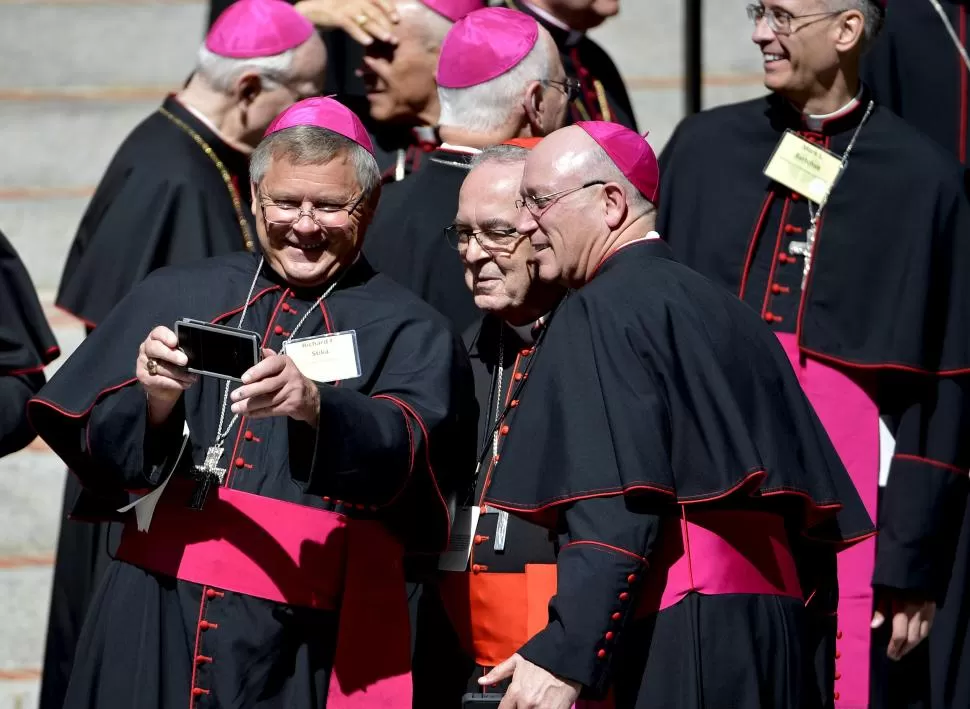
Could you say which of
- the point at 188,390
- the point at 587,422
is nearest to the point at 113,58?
the point at 188,390

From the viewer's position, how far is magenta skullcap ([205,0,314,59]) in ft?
19.1

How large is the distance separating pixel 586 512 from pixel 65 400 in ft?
3.96

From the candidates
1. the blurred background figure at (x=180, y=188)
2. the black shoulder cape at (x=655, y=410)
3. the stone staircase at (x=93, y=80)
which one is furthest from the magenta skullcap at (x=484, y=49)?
the stone staircase at (x=93, y=80)

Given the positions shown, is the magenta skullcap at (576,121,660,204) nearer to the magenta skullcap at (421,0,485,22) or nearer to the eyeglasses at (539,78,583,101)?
the eyeglasses at (539,78,583,101)

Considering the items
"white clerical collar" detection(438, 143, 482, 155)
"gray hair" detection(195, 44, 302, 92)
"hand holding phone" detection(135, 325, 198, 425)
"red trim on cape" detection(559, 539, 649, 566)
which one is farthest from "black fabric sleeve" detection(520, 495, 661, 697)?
"gray hair" detection(195, 44, 302, 92)

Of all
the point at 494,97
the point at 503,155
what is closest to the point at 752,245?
the point at 494,97

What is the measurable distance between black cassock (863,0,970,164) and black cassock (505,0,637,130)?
0.84 meters

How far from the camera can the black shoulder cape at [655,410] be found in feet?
12.3

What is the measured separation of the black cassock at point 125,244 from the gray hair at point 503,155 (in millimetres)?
1250

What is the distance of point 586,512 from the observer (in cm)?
371

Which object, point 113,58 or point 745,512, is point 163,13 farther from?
point 745,512

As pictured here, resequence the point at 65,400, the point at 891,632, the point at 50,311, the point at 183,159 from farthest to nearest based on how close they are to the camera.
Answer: the point at 50,311 < the point at 183,159 < the point at 891,632 < the point at 65,400

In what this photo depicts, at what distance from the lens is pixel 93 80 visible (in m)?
7.70

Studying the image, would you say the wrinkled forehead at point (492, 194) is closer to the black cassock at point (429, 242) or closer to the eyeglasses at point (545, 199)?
the eyeglasses at point (545, 199)
